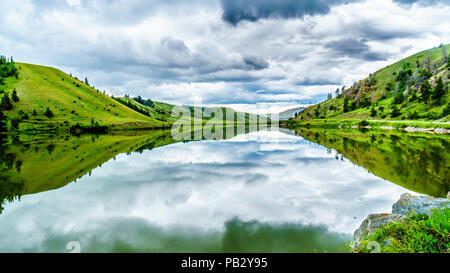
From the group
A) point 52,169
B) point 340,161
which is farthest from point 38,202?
point 340,161

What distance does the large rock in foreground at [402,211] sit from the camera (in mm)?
9656

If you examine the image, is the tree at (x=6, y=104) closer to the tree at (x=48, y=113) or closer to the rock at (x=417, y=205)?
the tree at (x=48, y=113)

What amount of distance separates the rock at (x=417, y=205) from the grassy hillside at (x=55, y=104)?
131896 millimetres

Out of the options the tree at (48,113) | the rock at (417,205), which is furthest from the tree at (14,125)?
the rock at (417,205)

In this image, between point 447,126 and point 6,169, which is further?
point 447,126

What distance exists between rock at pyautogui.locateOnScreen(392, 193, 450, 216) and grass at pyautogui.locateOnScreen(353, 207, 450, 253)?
1767mm

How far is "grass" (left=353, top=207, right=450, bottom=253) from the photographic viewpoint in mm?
6773

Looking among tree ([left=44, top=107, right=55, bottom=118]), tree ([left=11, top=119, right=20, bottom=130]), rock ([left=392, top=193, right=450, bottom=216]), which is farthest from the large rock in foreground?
tree ([left=44, top=107, right=55, bottom=118])

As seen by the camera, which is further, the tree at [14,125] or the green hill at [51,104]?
the green hill at [51,104]

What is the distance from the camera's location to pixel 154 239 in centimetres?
1098

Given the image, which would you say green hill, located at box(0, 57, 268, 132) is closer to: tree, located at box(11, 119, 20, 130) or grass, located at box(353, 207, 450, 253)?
tree, located at box(11, 119, 20, 130)

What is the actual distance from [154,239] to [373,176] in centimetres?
2135
